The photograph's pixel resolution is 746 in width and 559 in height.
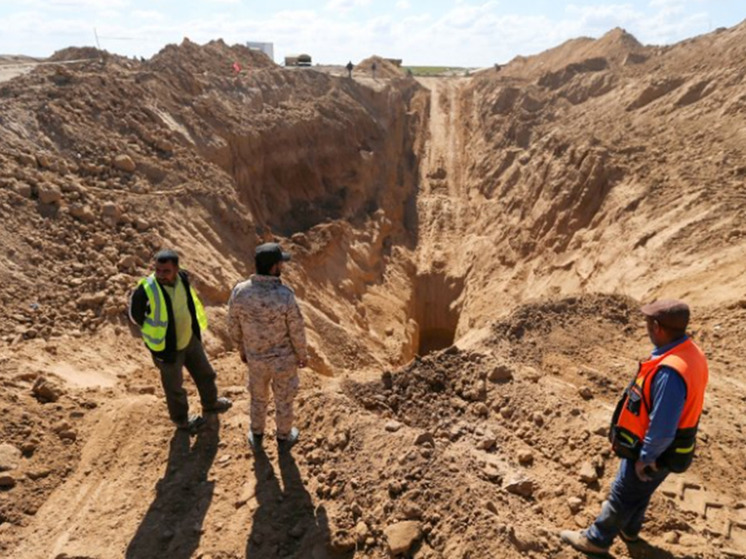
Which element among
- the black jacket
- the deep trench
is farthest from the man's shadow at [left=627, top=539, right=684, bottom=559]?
the deep trench

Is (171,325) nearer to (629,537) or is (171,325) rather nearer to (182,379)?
(182,379)

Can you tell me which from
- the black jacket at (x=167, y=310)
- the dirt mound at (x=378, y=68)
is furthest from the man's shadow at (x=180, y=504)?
the dirt mound at (x=378, y=68)

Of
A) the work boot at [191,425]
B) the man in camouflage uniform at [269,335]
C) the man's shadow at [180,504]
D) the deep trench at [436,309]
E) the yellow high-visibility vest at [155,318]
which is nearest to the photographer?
the man's shadow at [180,504]

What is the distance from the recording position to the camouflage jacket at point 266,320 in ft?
13.1

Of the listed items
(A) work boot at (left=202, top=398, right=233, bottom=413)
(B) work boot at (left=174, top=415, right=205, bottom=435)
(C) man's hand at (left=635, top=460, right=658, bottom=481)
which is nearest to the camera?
(C) man's hand at (left=635, top=460, right=658, bottom=481)

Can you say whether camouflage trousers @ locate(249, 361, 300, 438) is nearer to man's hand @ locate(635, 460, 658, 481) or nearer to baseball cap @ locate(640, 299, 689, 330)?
man's hand @ locate(635, 460, 658, 481)

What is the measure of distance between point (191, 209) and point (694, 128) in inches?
477

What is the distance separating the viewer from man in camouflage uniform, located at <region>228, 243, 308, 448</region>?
13.1 feet

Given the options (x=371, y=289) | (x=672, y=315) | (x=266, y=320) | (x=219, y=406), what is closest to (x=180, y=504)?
(x=219, y=406)

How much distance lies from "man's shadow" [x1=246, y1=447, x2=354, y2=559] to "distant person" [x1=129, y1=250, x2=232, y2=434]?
1024mm

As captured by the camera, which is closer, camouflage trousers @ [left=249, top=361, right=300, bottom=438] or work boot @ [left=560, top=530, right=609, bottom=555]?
work boot @ [left=560, top=530, right=609, bottom=555]

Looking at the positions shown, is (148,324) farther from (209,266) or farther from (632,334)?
(632,334)

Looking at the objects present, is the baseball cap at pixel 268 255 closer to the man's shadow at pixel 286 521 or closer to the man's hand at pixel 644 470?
the man's shadow at pixel 286 521

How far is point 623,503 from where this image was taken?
129 inches
